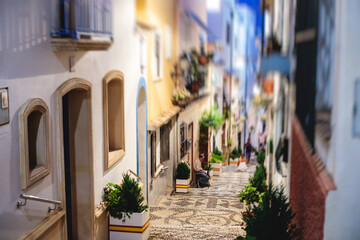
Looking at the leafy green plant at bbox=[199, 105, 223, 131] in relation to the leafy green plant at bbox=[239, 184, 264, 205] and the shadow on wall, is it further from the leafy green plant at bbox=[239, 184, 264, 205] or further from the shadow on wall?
the leafy green plant at bbox=[239, 184, 264, 205]

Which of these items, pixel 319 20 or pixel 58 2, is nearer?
pixel 319 20

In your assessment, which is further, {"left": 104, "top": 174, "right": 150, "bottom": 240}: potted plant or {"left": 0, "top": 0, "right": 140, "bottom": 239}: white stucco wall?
{"left": 104, "top": 174, "right": 150, "bottom": 240}: potted plant

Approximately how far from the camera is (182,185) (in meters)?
6.70

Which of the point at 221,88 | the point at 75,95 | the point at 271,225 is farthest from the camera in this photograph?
the point at 75,95

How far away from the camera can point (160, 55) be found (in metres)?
2.11

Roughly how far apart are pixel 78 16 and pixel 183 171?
3737 millimetres

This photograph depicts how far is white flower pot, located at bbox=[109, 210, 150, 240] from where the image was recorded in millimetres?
4328

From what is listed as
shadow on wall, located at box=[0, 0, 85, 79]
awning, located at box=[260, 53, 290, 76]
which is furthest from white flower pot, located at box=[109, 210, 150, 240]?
awning, located at box=[260, 53, 290, 76]

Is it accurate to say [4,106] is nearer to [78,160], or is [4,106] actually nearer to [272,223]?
[272,223]

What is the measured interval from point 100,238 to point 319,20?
9.94ft

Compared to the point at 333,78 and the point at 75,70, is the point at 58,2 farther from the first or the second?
the point at 333,78

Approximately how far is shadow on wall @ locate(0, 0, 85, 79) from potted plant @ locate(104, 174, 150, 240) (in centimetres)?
148

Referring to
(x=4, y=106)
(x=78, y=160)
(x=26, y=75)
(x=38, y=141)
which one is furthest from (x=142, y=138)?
(x=4, y=106)

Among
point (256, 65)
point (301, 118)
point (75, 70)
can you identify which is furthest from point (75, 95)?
point (256, 65)
